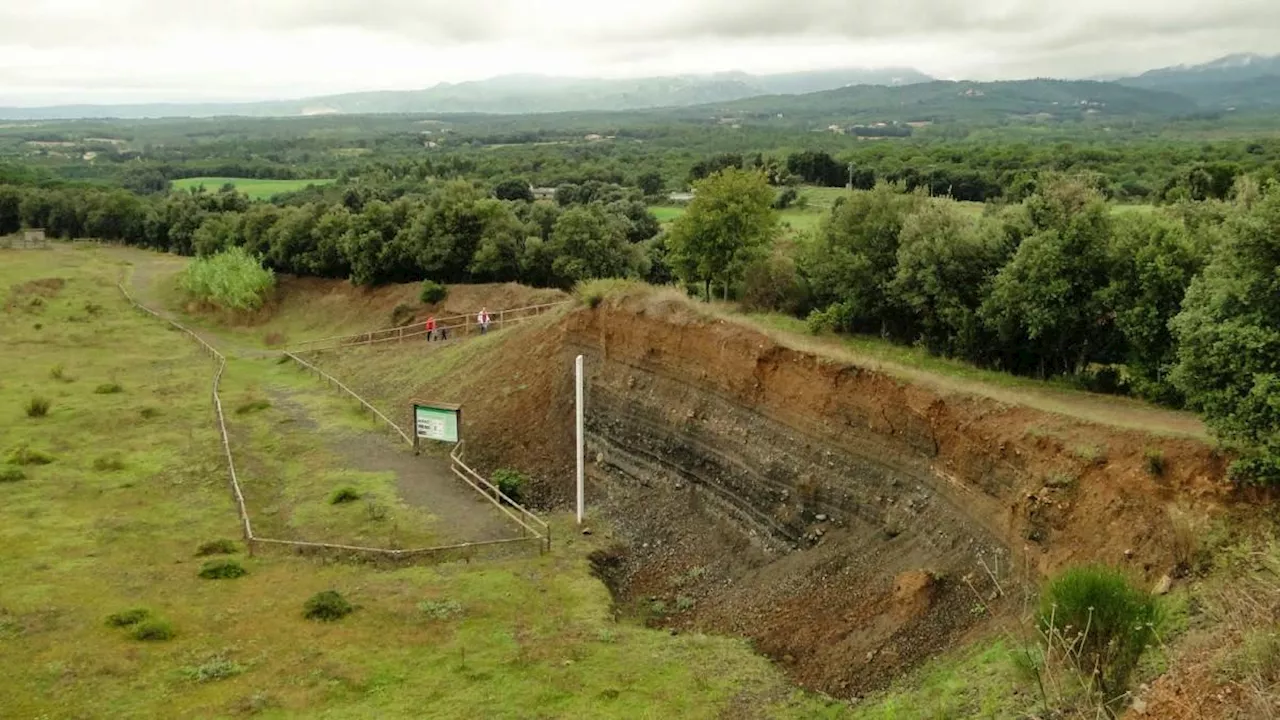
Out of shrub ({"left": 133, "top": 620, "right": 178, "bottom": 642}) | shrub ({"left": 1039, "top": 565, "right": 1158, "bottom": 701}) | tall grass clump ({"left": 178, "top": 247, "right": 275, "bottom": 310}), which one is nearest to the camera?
shrub ({"left": 1039, "top": 565, "right": 1158, "bottom": 701})

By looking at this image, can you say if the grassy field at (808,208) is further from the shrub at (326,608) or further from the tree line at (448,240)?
the shrub at (326,608)

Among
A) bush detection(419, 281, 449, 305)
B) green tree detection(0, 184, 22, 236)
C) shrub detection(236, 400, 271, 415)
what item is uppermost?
green tree detection(0, 184, 22, 236)

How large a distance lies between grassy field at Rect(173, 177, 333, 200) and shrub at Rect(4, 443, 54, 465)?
12270cm

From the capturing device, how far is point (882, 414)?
2275 cm

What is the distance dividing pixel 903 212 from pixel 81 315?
61.9m

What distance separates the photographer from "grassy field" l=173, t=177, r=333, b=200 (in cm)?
15825

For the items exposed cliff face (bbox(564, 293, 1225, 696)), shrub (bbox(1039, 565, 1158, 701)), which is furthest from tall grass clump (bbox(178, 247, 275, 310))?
shrub (bbox(1039, 565, 1158, 701))

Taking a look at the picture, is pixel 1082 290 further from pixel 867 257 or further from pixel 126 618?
pixel 126 618

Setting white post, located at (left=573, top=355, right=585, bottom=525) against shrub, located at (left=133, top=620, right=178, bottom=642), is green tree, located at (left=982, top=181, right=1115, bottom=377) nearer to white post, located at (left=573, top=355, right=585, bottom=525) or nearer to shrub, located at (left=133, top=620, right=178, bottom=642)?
white post, located at (left=573, top=355, right=585, bottom=525)

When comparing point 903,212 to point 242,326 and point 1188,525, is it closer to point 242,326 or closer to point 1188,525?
point 1188,525

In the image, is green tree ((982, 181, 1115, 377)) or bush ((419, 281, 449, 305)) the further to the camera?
bush ((419, 281, 449, 305))

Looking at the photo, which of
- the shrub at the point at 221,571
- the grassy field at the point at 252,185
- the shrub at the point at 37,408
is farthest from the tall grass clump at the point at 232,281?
the grassy field at the point at 252,185

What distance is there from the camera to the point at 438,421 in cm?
3388

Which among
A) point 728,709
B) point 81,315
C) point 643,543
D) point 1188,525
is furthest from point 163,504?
point 81,315
